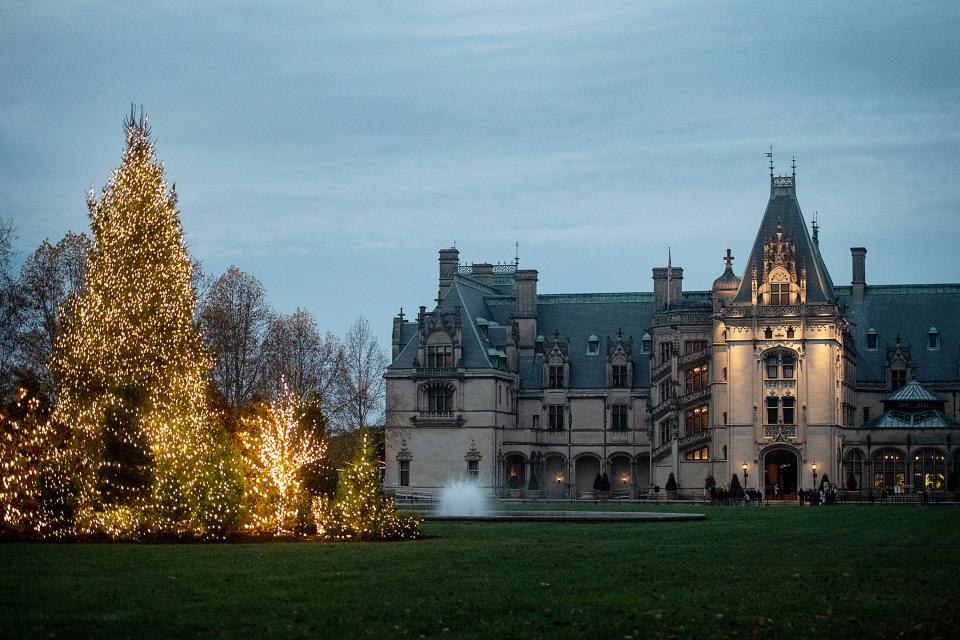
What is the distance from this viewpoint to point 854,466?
282 ft

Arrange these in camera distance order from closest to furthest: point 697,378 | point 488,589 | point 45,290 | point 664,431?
point 488,589 < point 45,290 < point 697,378 < point 664,431

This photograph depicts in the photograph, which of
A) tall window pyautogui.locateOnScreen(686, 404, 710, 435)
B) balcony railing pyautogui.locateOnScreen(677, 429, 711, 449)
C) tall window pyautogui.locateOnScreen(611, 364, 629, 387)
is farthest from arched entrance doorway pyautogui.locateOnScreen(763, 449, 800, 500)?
tall window pyautogui.locateOnScreen(611, 364, 629, 387)

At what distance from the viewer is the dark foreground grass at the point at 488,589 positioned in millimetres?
18531

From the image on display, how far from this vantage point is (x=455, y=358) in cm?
9344

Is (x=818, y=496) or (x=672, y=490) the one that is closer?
(x=818, y=496)

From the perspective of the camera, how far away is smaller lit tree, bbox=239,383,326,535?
37.8m

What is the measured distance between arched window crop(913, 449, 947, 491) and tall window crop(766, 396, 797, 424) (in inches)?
301

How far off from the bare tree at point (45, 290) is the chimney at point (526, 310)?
4068 cm

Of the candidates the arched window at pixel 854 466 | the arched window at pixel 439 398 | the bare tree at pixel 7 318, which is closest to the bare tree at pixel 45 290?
the bare tree at pixel 7 318

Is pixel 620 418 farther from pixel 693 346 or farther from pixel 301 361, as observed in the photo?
pixel 301 361

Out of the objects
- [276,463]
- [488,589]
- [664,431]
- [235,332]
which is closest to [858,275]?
[664,431]

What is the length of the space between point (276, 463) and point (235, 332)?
1248 inches

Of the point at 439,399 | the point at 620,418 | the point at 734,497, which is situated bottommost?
the point at 734,497

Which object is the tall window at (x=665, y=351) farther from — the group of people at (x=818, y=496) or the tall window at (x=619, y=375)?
the group of people at (x=818, y=496)
